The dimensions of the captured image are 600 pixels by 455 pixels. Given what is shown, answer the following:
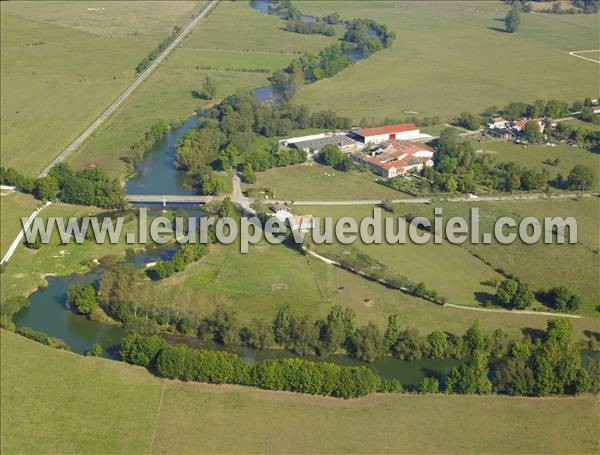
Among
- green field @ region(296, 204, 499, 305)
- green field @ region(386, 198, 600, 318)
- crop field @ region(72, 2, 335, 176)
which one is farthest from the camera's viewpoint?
crop field @ region(72, 2, 335, 176)

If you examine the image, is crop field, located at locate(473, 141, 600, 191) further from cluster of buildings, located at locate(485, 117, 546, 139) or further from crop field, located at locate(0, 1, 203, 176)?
crop field, located at locate(0, 1, 203, 176)

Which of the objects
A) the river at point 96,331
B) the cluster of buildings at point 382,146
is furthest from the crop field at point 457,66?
the river at point 96,331

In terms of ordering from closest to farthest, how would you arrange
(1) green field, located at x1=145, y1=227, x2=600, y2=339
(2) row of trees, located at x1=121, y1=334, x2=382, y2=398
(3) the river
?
1. (2) row of trees, located at x1=121, y1=334, x2=382, y2=398
2. (3) the river
3. (1) green field, located at x1=145, y1=227, x2=600, y2=339

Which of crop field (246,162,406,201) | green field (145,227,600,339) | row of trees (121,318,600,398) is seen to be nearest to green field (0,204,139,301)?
green field (145,227,600,339)

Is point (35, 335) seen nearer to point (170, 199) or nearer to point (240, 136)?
point (170, 199)

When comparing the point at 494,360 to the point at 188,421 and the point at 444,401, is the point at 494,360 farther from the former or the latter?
the point at 188,421
